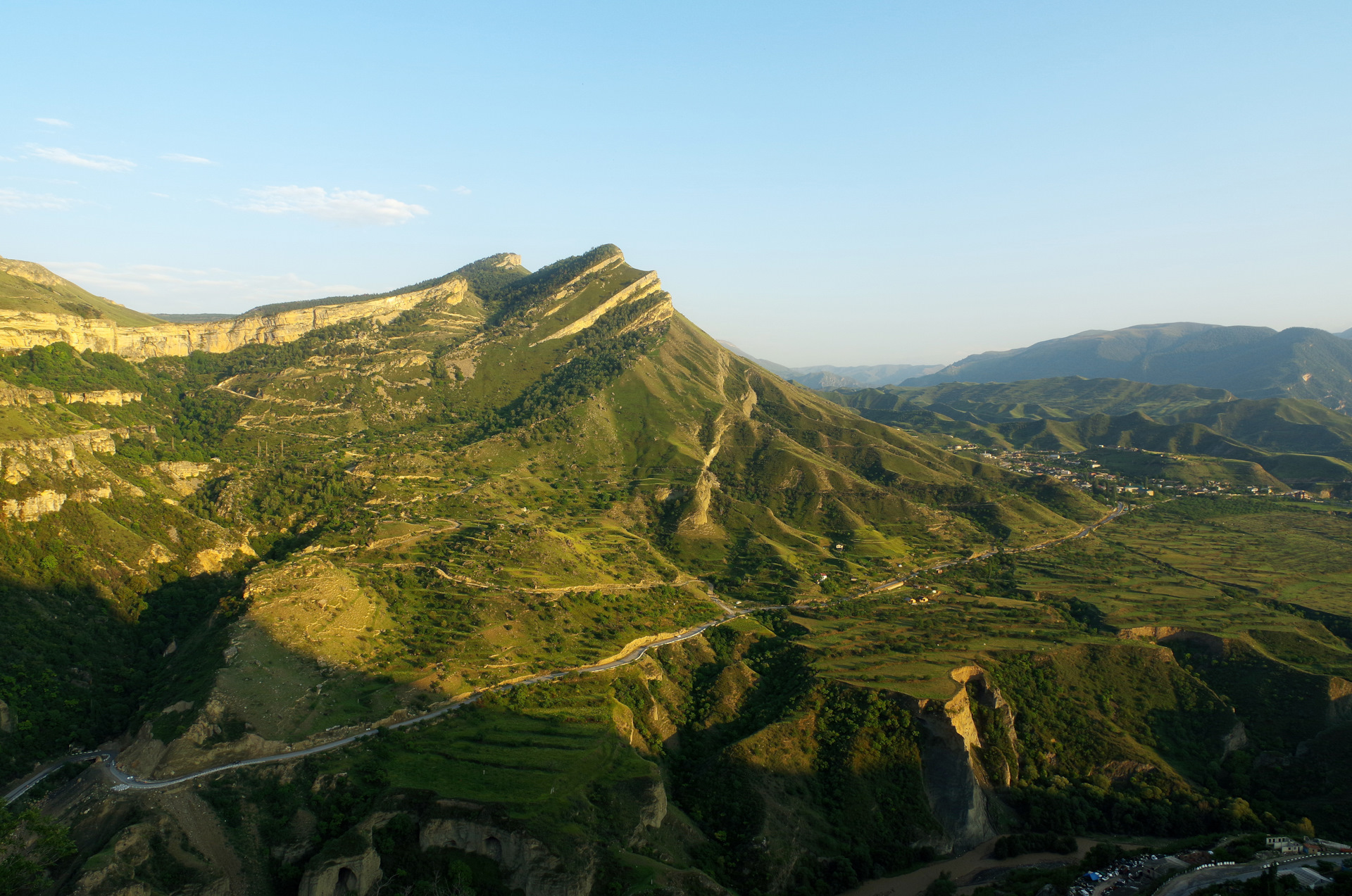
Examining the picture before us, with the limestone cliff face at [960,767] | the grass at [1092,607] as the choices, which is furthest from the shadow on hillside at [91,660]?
the grass at [1092,607]

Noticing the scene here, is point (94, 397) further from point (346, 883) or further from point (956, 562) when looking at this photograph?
point (956, 562)

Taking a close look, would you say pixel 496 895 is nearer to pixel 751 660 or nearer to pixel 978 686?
pixel 751 660

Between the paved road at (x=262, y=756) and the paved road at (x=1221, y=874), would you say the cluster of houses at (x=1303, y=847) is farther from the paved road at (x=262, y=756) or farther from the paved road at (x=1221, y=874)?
the paved road at (x=262, y=756)

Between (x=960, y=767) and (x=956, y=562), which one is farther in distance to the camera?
(x=956, y=562)

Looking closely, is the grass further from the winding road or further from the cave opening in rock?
the cave opening in rock

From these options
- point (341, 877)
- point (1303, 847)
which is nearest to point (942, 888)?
point (1303, 847)

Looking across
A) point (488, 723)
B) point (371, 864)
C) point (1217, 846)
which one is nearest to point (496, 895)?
point (371, 864)

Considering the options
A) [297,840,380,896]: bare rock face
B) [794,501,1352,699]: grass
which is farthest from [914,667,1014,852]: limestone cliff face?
[297,840,380,896]: bare rock face

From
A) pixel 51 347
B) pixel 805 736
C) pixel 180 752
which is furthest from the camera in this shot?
pixel 51 347
